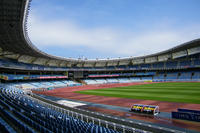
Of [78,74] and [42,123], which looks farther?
[78,74]

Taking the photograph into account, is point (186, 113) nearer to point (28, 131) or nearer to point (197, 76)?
point (28, 131)

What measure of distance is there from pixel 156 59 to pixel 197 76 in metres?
22.1

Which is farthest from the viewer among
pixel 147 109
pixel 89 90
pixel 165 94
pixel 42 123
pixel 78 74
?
pixel 78 74

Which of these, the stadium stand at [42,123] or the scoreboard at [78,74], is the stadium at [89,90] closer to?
the stadium stand at [42,123]

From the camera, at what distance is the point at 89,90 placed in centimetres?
4203

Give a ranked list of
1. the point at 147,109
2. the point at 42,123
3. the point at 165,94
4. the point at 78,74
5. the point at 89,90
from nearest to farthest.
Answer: the point at 42,123 < the point at 147,109 < the point at 165,94 < the point at 89,90 < the point at 78,74

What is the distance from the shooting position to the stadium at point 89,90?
9453 mm

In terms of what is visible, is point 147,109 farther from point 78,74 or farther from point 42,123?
point 78,74

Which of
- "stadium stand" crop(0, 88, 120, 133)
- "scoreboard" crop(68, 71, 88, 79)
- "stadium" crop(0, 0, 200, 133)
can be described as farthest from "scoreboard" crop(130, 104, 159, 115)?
"scoreboard" crop(68, 71, 88, 79)

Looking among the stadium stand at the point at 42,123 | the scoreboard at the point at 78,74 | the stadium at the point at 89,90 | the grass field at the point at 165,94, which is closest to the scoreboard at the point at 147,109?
the stadium at the point at 89,90

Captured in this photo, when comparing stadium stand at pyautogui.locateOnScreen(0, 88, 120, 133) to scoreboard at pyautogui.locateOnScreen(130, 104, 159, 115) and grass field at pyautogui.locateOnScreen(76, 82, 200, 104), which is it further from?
grass field at pyautogui.locateOnScreen(76, 82, 200, 104)

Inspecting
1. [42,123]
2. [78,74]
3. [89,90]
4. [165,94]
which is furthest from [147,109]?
[78,74]

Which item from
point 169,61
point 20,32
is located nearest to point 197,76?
point 169,61

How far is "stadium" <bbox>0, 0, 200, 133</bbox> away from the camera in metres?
9.45
